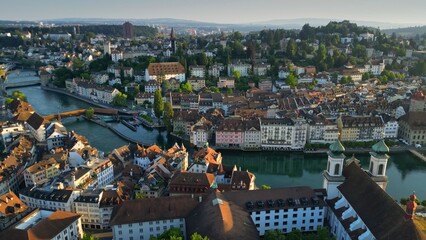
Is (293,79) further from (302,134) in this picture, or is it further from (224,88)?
(302,134)

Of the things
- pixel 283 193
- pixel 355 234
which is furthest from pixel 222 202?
pixel 355 234

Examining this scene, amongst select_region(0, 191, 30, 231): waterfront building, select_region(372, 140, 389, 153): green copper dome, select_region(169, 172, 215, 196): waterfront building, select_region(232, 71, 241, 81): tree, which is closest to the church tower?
select_region(372, 140, 389, 153): green copper dome

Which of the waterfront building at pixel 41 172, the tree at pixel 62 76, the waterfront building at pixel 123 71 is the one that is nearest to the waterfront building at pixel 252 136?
the waterfront building at pixel 41 172

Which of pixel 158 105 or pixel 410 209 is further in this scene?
pixel 158 105

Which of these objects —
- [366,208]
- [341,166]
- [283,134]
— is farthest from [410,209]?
[283,134]

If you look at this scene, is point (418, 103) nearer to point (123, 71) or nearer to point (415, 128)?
point (415, 128)

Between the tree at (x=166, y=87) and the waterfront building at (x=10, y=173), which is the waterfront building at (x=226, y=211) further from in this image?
the tree at (x=166, y=87)
